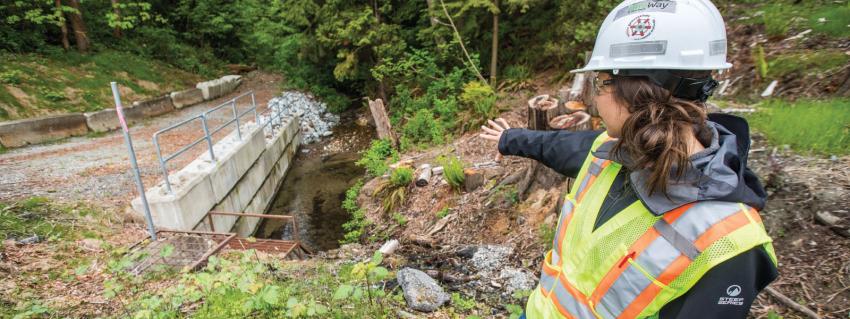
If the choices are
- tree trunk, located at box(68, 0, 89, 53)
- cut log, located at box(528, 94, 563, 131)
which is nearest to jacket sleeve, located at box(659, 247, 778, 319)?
cut log, located at box(528, 94, 563, 131)

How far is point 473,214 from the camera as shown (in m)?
5.39

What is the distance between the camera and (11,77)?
10.5m

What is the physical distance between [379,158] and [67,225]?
21.5 ft

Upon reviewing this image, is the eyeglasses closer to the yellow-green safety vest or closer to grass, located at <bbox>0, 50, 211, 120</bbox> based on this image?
the yellow-green safety vest

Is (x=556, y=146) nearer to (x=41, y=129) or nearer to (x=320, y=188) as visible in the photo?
(x=320, y=188)

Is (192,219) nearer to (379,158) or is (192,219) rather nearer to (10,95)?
(379,158)

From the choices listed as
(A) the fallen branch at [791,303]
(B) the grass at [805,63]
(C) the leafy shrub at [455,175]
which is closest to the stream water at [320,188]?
(C) the leafy shrub at [455,175]

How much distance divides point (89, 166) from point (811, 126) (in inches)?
416

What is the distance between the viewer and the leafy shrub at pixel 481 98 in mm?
9773

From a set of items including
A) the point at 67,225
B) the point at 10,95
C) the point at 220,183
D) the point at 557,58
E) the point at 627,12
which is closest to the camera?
the point at 627,12

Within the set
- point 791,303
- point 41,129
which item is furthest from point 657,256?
point 41,129

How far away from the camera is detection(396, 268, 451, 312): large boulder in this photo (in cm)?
328

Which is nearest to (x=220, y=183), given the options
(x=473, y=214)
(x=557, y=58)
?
(x=473, y=214)

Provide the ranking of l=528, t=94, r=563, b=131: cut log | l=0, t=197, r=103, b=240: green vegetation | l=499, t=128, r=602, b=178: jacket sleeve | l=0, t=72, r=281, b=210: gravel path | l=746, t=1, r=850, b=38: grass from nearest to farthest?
l=499, t=128, r=602, b=178: jacket sleeve, l=528, t=94, r=563, b=131: cut log, l=0, t=197, r=103, b=240: green vegetation, l=746, t=1, r=850, b=38: grass, l=0, t=72, r=281, b=210: gravel path
